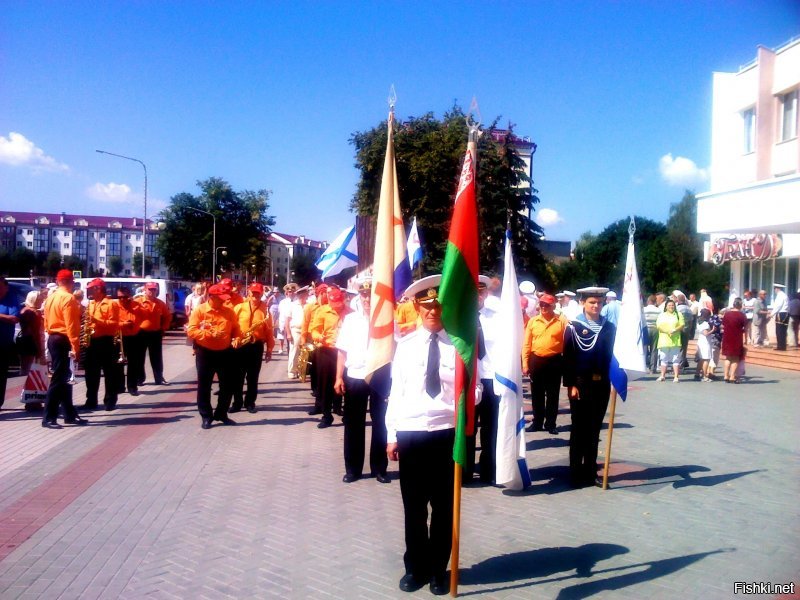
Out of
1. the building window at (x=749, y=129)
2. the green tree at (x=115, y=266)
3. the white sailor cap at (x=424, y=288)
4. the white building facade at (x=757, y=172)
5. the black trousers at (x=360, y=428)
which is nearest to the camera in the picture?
the white sailor cap at (x=424, y=288)

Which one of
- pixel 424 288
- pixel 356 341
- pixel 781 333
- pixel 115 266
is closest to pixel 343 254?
pixel 356 341

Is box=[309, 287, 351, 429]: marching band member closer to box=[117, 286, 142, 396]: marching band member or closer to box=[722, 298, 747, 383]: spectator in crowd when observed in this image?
box=[117, 286, 142, 396]: marching band member

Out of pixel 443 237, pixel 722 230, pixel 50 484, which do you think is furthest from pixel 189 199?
pixel 50 484

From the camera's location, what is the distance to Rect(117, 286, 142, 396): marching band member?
1256cm

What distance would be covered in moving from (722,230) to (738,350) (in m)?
8.93

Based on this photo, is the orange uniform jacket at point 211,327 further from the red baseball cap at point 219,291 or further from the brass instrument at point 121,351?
the brass instrument at point 121,351

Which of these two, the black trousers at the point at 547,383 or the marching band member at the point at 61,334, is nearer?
the marching band member at the point at 61,334

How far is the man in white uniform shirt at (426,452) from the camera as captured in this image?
191 inches

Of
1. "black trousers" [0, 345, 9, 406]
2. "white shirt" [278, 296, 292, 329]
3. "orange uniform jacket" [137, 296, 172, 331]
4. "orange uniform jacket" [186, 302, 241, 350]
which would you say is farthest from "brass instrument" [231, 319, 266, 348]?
"white shirt" [278, 296, 292, 329]

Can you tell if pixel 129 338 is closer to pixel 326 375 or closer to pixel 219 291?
pixel 219 291

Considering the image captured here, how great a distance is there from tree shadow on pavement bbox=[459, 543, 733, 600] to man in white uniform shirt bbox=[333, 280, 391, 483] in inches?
93.7

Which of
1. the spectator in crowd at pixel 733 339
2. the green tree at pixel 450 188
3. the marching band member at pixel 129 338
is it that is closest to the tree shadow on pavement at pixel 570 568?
the marching band member at pixel 129 338

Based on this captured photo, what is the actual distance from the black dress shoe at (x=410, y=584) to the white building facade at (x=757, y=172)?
64.9ft

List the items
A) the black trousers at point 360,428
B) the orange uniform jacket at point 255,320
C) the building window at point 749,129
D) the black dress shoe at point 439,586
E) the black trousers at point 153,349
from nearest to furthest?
the black dress shoe at point 439,586, the black trousers at point 360,428, the orange uniform jacket at point 255,320, the black trousers at point 153,349, the building window at point 749,129
